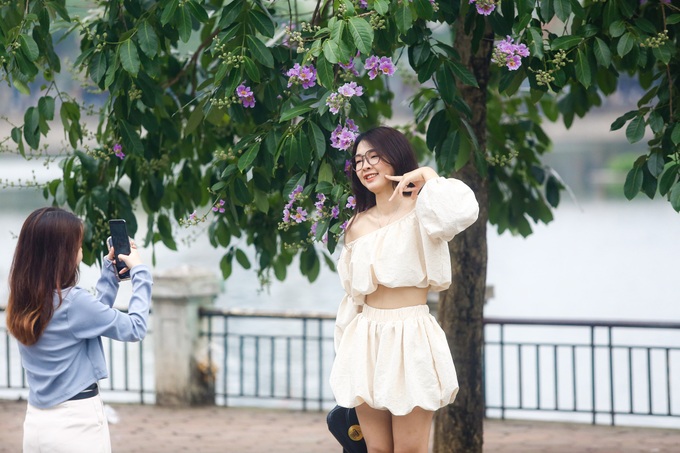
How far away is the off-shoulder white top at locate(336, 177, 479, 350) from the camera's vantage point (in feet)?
11.3

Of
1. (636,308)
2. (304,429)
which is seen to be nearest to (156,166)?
(304,429)

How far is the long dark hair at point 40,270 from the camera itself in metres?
3.29

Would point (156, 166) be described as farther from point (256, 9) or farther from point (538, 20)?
point (538, 20)

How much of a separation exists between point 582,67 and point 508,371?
7.99 metres

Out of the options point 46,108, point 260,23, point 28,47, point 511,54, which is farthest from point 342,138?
point 46,108

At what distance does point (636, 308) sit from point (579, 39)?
13.7 m

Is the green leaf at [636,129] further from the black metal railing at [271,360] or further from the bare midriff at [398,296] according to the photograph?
the black metal railing at [271,360]

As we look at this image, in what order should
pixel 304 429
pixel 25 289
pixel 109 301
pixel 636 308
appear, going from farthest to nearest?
1. pixel 636 308
2. pixel 304 429
3. pixel 109 301
4. pixel 25 289

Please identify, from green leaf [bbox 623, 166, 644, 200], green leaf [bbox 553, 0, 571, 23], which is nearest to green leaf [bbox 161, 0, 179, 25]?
green leaf [bbox 553, 0, 571, 23]

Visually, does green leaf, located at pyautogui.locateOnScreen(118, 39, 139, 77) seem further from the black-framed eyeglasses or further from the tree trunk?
the tree trunk

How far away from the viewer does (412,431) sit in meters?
3.67

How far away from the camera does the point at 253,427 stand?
816 cm

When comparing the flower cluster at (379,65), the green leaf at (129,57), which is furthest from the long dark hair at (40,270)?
the flower cluster at (379,65)

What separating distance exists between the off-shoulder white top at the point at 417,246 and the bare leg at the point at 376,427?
42cm
